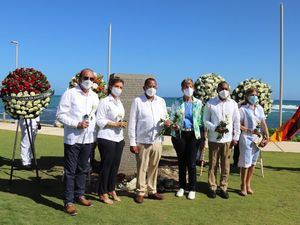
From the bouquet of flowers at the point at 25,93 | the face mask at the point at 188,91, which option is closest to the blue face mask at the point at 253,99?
the face mask at the point at 188,91

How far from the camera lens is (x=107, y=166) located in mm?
6613

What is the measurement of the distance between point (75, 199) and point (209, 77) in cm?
516

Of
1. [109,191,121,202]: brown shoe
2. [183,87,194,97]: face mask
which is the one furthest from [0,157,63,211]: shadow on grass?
[183,87,194,97]: face mask

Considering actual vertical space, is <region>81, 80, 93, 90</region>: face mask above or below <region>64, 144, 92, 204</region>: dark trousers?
above

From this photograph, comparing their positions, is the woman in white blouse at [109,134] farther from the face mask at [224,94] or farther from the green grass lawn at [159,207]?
the face mask at [224,94]

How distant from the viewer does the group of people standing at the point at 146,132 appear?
246 inches

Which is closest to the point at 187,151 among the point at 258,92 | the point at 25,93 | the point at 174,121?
the point at 174,121

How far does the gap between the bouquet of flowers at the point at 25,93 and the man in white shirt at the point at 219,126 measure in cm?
295

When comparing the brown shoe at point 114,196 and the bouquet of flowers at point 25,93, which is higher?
the bouquet of flowers at point 25,93

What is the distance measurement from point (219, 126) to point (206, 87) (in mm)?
3230

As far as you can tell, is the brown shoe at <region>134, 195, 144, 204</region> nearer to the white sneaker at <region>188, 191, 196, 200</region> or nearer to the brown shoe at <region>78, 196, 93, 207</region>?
the brown shoe at <region>78, 196, 93, 207</region>

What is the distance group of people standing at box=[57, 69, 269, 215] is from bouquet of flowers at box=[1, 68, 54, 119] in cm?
128

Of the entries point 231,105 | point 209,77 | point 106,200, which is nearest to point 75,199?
point 106,200

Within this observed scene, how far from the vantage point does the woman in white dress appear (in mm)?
7535
